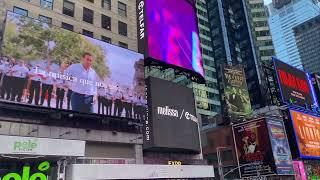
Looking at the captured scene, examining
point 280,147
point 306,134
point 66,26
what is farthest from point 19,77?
point 306,134

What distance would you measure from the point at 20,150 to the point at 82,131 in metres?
6.85

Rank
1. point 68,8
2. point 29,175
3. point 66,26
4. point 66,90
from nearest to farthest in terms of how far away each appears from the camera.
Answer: point 29,175
point 66,90
point 66,26
point 68,8

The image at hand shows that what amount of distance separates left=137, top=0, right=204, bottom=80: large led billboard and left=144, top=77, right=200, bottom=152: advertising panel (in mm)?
2943

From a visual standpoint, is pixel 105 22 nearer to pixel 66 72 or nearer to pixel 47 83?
pixel 66 72

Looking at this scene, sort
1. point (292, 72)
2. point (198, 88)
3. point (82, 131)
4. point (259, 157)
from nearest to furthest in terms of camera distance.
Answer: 1. point (82, 131)
2. point (259, 157)
3. point (292, 72)
4. point (198, 88)

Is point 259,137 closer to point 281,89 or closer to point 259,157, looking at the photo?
point 259,157

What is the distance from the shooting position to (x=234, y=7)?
5576 inches

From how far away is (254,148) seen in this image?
5025 cm

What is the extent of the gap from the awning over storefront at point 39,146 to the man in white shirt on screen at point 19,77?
3.40m

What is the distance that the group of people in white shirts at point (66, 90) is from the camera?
26600 mm

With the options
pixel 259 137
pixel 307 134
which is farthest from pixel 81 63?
pixel 307 134

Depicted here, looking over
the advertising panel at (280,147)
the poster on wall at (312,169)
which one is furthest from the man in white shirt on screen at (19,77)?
the poster on wall at (312,169)

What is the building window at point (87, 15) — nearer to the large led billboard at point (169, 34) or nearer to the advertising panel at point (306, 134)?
the large led billboard at point (169, 34)

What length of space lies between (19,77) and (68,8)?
12.0 metres
